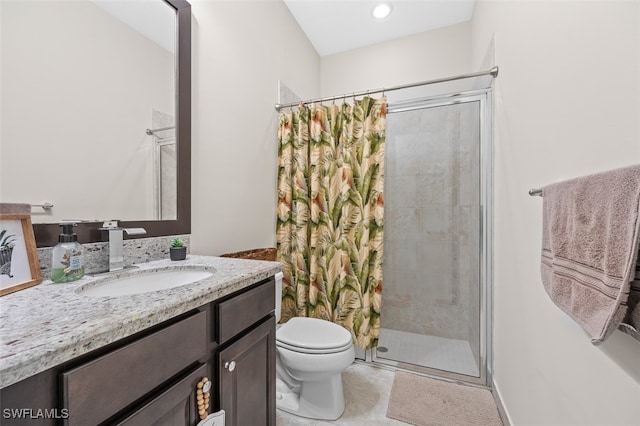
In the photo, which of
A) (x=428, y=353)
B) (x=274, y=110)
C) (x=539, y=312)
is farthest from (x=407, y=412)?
(x=274, y=110)

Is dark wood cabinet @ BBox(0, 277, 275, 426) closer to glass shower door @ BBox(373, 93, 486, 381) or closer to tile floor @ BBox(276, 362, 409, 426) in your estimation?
tile floor @ BBox(276, 362, 409, 426)

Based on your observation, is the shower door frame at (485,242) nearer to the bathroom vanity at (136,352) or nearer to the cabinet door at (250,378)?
the cabinet door at (250,378)

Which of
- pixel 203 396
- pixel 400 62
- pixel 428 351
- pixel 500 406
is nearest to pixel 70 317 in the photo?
pixel 203 396

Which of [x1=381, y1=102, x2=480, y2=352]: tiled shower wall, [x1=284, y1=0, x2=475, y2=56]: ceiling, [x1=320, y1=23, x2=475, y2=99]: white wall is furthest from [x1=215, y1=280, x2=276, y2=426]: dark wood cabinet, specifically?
[x1=284, y1=0, x2=475, y2=56]: ceiling

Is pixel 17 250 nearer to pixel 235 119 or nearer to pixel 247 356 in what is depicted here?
pixel 247 356

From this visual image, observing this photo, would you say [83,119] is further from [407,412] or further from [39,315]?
[407,412]

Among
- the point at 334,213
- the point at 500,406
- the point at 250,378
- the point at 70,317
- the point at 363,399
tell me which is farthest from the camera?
the point at 334,213

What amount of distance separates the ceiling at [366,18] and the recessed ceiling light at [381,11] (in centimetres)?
3

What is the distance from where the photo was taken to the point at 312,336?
1.48m

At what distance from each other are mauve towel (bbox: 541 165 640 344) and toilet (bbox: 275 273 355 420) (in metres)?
0.98

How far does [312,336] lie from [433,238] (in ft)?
4.23

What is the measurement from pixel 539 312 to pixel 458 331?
132cm

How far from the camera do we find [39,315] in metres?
0.52

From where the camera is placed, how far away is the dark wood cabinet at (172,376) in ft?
1.38
